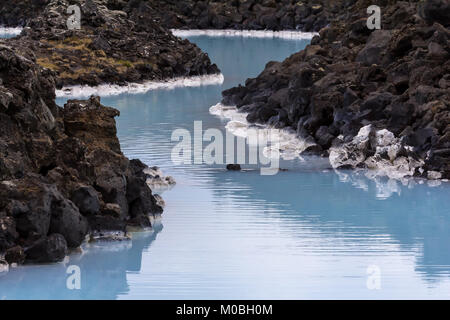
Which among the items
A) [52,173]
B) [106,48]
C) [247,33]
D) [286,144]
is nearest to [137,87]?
[106,48]

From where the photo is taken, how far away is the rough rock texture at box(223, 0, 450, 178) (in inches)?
1024

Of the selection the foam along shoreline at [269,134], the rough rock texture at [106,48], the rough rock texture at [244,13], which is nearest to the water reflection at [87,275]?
the foam along shoreline at [269,134]

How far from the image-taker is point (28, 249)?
16.1 meters

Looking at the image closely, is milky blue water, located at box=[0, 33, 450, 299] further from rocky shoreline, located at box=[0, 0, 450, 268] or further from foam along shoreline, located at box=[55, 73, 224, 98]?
foam along shoreline, located at box=[55, 73, 224, 98]

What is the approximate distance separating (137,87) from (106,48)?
13.3ft

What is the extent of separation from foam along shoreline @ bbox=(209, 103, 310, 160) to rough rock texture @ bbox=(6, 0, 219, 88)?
31.9ft

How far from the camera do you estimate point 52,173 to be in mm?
17734

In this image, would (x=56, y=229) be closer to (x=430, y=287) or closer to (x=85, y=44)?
(x=430, y=287)

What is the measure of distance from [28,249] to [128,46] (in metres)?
34.8

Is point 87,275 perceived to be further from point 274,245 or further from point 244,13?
point 244,13

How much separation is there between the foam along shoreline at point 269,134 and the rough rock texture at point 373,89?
0.36m

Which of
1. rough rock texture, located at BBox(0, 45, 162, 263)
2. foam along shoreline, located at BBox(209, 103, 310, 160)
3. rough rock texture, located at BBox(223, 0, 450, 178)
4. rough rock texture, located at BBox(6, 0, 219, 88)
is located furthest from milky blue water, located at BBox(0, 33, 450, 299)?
rough rock texture, located at BBox(6, 0, 219, 88)

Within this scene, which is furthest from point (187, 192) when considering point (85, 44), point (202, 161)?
point (85, 44)

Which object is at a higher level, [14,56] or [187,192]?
[14,56]
